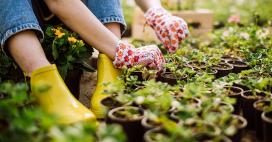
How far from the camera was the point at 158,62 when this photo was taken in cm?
220

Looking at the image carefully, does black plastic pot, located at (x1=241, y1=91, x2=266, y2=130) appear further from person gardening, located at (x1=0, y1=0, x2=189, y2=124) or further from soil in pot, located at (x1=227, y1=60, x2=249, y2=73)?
soil in pot, located at (x1=227, y1=60, x2=249, y2=73)

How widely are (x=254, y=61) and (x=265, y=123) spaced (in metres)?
0.81

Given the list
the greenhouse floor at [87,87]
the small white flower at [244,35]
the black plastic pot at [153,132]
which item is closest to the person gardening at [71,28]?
the greenhouse floor at [87,87]

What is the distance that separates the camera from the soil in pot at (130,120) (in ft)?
5.21

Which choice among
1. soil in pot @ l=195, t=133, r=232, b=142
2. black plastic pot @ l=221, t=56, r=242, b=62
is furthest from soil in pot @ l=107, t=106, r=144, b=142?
black plastic pot @ l=221, t=56, r=242, b=62

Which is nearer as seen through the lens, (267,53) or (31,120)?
(31,120)

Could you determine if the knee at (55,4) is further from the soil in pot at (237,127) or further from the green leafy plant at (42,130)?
the soil in pot at (237,127)

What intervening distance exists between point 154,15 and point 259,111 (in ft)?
3.50

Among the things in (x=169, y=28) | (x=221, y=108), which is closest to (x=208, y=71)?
(x=169, y=28)

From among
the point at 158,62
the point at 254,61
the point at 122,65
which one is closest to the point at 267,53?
the point at 254,61

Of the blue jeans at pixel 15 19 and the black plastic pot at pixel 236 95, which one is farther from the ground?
the blue jeans at pixel 15 19

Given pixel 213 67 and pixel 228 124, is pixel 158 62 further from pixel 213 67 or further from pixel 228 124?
pixel 228 124

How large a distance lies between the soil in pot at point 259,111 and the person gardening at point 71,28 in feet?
1.89

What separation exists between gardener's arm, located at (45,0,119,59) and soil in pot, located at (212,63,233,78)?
0.55 m
